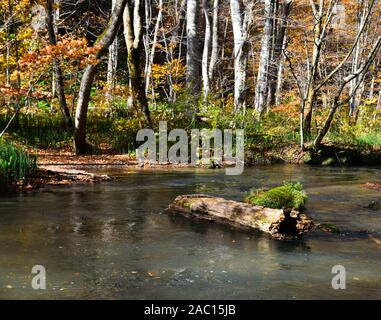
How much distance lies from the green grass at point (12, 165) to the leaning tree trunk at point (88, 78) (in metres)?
5.87

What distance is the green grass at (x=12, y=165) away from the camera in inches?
412

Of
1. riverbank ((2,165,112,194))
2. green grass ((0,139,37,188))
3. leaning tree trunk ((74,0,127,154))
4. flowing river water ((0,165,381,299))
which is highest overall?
leaning tree trunk ((74,0,127,154))

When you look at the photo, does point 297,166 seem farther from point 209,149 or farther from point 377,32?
point 377,32

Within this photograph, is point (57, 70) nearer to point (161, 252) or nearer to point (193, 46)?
point (193, 46)

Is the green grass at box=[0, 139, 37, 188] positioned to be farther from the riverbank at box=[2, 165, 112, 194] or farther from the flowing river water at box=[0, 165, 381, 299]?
the flowing river water at box=[0, 165, 381, 299]

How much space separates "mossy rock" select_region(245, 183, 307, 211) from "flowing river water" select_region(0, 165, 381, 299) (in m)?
0.37

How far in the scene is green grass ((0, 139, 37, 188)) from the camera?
34.3 feet

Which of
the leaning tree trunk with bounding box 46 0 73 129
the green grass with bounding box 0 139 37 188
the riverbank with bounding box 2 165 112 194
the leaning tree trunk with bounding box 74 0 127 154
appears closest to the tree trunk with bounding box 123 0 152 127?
the leaning tree trunk with bounding box 74 0 127 154

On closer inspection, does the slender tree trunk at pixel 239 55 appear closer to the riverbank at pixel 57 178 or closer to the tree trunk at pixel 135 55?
the tree trunk at pixel 135 55

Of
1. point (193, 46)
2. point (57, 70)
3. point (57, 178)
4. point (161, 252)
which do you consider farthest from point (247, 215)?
point (193, 46)

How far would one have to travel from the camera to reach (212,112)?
18.3 m

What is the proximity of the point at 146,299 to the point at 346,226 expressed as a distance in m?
4.32
